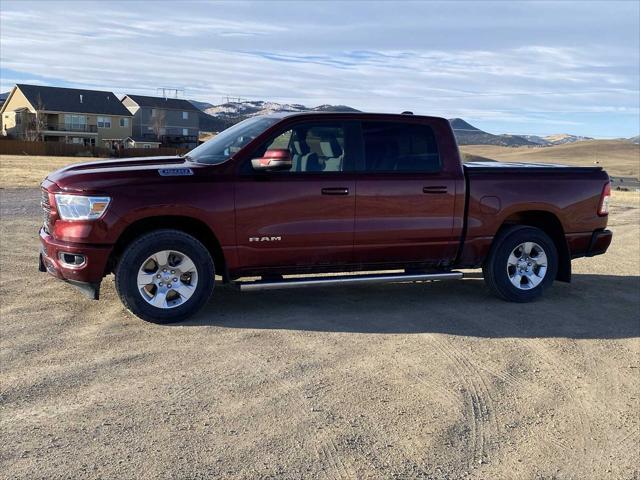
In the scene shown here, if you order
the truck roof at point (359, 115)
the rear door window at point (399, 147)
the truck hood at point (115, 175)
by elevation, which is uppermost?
the truck roof at point (359, 115)

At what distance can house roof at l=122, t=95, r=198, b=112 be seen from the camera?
293 ft

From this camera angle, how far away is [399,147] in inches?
265

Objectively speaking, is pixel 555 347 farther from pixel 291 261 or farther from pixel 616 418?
pixel 291 261

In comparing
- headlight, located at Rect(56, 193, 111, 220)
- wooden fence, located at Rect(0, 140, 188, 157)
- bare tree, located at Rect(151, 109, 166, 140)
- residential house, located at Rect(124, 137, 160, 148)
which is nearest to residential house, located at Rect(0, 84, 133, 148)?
residential house, located at Rect(124, 137, 160, 148)

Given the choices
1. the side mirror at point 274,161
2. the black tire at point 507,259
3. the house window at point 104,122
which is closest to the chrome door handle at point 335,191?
the side mirror at point 274,161

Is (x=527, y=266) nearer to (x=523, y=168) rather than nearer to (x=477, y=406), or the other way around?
(x=523, y=168)

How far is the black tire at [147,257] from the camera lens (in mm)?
5711

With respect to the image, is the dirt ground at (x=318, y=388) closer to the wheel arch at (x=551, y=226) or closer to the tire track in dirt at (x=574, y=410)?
the tire track in dirt at (x=574, y=410)

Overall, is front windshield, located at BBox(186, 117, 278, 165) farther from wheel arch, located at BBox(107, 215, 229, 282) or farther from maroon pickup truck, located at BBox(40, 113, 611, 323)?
Result: wheel arch, located at BBox(107, 215, 229, 282)

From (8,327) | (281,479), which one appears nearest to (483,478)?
(281,479)

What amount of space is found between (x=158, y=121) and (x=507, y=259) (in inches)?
3441

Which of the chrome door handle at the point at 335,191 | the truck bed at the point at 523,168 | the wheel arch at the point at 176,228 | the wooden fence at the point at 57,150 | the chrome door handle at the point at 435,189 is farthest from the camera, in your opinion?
the wooden fence at the point at 57,150

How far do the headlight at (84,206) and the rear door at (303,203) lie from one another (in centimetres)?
120

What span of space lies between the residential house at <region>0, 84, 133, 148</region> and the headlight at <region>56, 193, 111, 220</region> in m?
73.9
